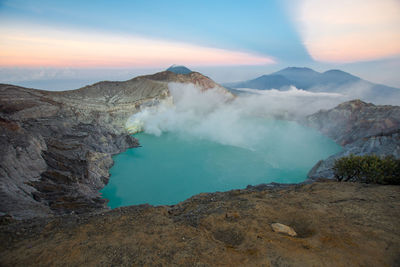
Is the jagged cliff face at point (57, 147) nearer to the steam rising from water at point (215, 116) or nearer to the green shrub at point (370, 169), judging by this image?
the steam rising from water at point (215, 116)

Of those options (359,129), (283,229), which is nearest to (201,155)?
(283,229)

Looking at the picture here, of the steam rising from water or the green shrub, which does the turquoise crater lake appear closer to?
the steam rising from water

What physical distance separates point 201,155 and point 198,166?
452cm

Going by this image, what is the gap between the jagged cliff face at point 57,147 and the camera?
51.4ft

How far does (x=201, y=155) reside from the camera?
35188 millimetres

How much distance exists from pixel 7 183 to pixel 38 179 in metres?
3.15

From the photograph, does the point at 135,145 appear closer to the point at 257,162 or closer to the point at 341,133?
the point at 257,162

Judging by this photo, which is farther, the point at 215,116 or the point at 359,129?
the point at 215,116

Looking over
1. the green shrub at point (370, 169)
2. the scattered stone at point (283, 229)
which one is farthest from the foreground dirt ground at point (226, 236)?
the green shrub at point (370, 169)

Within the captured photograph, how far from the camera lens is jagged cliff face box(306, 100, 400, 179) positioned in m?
25.5

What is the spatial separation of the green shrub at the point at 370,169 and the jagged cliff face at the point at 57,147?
19.7 metres

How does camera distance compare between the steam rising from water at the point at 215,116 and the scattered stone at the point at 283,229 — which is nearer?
the scattered stone at the point at 283,229

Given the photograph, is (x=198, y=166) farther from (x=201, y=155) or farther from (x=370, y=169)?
(x=370, y=169)

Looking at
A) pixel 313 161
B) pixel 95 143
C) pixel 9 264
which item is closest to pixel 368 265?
pixel 9 264
